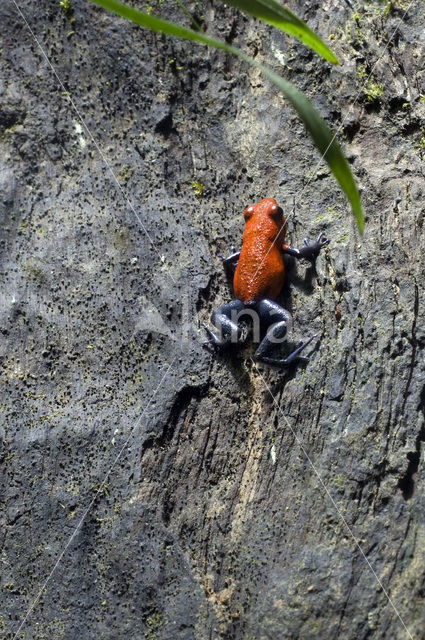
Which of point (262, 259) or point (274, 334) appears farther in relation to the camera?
point (262, 259)

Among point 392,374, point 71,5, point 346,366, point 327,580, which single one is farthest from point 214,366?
point 71,5

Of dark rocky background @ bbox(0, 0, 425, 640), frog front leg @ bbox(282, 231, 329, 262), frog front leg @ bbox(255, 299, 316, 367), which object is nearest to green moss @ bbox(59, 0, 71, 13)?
dark rocky background @ bbox(0, 0, 425, 640)

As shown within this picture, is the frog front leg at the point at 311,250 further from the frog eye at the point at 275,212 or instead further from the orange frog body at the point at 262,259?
the frog eye at the point at 275,212

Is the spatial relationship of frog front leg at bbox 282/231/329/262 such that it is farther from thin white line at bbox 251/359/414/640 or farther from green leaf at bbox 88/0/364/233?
green leaf at bbox 88/0/364/233

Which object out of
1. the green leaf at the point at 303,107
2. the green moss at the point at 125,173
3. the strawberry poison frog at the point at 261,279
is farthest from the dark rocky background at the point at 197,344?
the green leaf at the point at 303,107

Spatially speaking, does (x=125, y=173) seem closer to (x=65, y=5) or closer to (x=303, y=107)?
(x=65, y=5)

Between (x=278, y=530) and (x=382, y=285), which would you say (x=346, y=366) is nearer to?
(x=382, y=285)

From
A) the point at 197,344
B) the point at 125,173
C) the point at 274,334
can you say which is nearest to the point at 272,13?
the point at 274,334

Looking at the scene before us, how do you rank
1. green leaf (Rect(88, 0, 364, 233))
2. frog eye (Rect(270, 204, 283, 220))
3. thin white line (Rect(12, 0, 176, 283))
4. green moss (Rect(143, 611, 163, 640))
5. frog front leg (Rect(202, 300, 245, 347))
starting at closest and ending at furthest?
green leaf (Rect(88, 0, 364, 233))
green moss (Rect(143, 611, 163, 640))
frog front leg (Rect(202, 300, 245, 347))
frog eye (Rect(270, 204, 283, 220))
thin white line (Rect(12, 0, 176, 283))
